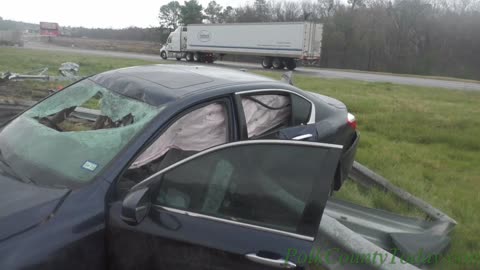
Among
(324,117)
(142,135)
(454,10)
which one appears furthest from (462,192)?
(454,10)

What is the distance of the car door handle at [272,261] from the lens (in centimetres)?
191

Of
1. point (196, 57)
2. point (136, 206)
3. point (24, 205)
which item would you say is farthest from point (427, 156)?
point (196, 57)

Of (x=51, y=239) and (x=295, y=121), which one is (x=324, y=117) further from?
(x=51, y=239)

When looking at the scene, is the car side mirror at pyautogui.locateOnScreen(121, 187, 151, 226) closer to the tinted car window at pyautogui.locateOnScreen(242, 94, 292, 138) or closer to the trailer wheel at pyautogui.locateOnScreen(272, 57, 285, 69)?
the tinted car window at pyautogui.locateOnScreen(242, 94, 292, 138)

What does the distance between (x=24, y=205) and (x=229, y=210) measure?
1.02 m

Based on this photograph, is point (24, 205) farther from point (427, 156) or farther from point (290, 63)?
point (290, 63)

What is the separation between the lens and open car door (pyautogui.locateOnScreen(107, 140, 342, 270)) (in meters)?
1.95

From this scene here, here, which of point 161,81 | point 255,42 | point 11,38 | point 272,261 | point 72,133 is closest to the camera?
point 272,261

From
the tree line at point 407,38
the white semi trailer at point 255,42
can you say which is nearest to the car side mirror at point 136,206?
the white semi trailer at point 255,42

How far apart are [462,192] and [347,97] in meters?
7.18

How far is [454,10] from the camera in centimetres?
5822

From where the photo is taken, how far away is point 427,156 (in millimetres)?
6711

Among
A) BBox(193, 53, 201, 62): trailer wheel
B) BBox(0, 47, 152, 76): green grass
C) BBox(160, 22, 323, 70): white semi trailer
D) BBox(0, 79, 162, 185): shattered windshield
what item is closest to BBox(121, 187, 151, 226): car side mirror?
BBox(0, 79, 162, 185): shattered windshield

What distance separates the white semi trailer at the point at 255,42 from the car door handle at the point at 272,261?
29473 millimetres
